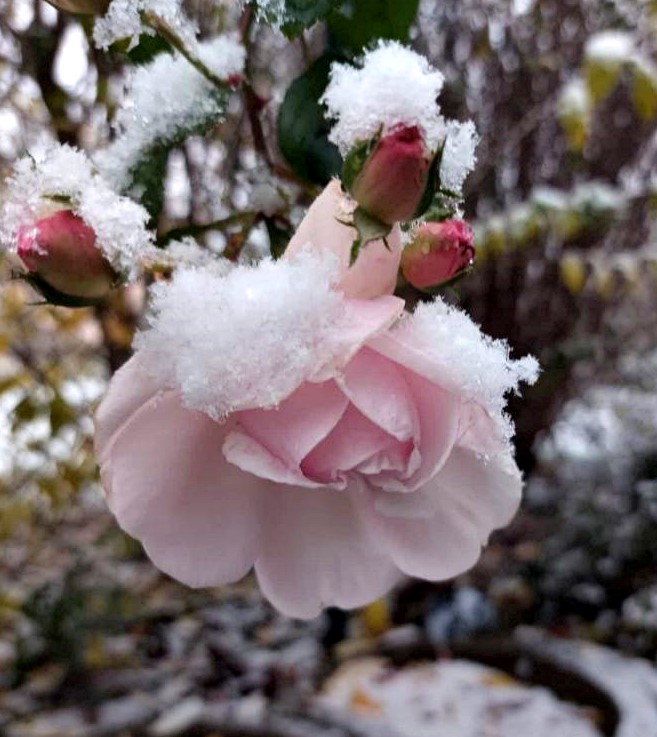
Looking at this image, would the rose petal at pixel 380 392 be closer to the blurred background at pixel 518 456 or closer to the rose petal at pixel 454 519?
the rose petal at pixel 454 519

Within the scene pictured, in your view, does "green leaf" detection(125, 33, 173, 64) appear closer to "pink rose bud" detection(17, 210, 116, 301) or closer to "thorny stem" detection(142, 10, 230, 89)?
"thorny stem" detection(142, 10, 230, 89)

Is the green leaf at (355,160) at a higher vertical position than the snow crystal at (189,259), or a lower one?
higher

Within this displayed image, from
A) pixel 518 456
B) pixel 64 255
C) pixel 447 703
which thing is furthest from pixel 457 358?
pixel 518 456

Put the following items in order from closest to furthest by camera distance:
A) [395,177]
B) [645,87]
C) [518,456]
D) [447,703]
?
1. [395,177]
2. [645,87]
3. [447,703]
4. [518,456]

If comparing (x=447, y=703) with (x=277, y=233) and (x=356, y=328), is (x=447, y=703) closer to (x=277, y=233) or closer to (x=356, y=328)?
(x=277, y=233)

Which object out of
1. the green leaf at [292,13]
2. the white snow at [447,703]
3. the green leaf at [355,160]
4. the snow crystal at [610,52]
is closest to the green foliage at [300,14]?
the green leaf at [292,13]

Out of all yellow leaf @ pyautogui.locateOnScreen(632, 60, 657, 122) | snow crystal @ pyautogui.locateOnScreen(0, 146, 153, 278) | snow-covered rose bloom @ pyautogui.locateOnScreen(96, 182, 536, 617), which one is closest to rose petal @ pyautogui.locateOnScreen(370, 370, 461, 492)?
snow-covered rose bloom @ pyautogui.locateOnScreen(96, 182, 536, 617)
